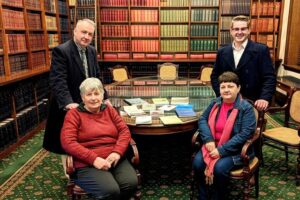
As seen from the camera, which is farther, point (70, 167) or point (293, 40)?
point (293, 40)

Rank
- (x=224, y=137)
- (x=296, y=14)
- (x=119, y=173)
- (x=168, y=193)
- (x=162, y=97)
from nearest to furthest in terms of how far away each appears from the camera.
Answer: (x=119, y=173) → (x=224, y=137) → (x=168, y=193) → (x=162, y=97) → (x=296, y=14)

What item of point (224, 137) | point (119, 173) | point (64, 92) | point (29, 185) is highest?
point (64, 92)

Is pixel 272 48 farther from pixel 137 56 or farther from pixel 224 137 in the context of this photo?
pixel 224 137

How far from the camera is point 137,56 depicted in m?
6.07

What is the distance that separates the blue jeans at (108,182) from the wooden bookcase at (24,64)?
1.97 m

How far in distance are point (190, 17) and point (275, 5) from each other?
1618 millimetres

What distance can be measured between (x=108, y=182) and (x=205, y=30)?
4.55 m

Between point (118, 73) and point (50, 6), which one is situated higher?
point (50, 6)

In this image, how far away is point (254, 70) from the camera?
107 inches

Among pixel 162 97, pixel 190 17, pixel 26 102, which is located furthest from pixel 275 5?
pixel 26 102

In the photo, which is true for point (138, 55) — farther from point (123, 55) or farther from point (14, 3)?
point (14, 3)

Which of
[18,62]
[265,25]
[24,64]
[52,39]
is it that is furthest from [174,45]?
[18,62]

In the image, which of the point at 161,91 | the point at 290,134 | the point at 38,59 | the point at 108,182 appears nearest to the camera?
the point at 108,182

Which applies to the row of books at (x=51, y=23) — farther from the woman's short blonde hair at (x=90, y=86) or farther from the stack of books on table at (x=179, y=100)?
the woman's short blonde hair at (x=90, y=86)
